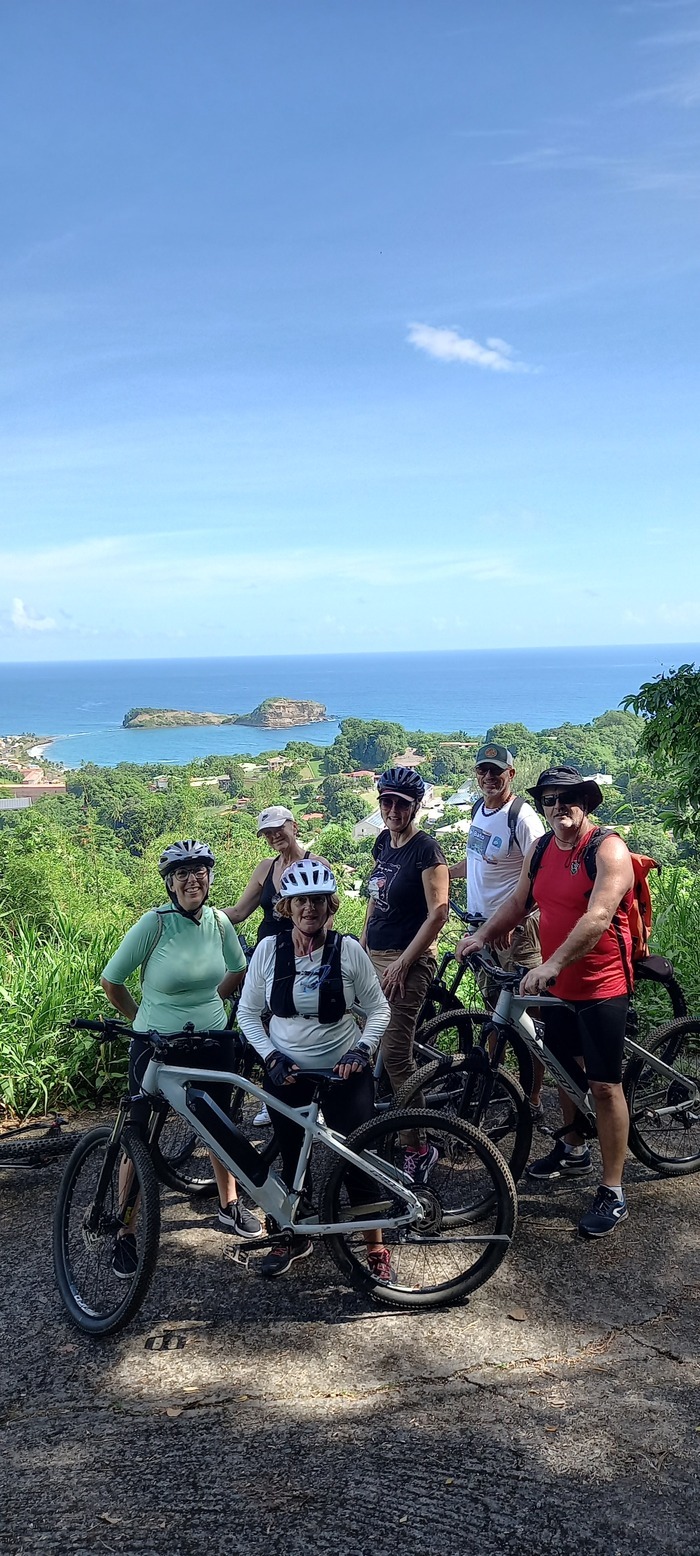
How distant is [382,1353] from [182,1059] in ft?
4.00

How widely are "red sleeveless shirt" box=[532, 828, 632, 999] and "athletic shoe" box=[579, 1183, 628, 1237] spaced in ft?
2.73

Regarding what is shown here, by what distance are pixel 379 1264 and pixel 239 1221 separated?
59 cm

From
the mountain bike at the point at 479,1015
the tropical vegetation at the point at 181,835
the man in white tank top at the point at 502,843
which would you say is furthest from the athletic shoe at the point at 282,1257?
the tropical vegetation at the point at 181,835

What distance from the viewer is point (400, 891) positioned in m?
4.39

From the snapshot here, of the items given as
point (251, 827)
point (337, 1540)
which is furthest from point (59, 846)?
point (337, 1540)

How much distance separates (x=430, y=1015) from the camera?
16.5 ft

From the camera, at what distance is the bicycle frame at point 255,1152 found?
3.47 meters

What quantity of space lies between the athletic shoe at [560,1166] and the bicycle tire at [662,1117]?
238mm

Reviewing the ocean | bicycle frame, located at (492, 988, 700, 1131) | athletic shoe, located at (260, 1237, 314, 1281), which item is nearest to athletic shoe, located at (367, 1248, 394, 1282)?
athletic shoe, located at (260, 1237, 314, 1281)

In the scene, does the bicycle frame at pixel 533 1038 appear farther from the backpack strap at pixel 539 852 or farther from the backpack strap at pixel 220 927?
the backpack strap at pixel 220 927

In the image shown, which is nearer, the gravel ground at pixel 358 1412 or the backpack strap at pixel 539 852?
the gravel ground at pixel 358 1412

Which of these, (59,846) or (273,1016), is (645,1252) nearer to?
(273,1016)

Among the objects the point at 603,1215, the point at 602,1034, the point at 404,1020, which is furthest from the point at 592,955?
the point at 603,1215

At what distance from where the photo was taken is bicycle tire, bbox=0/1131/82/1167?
466cm
